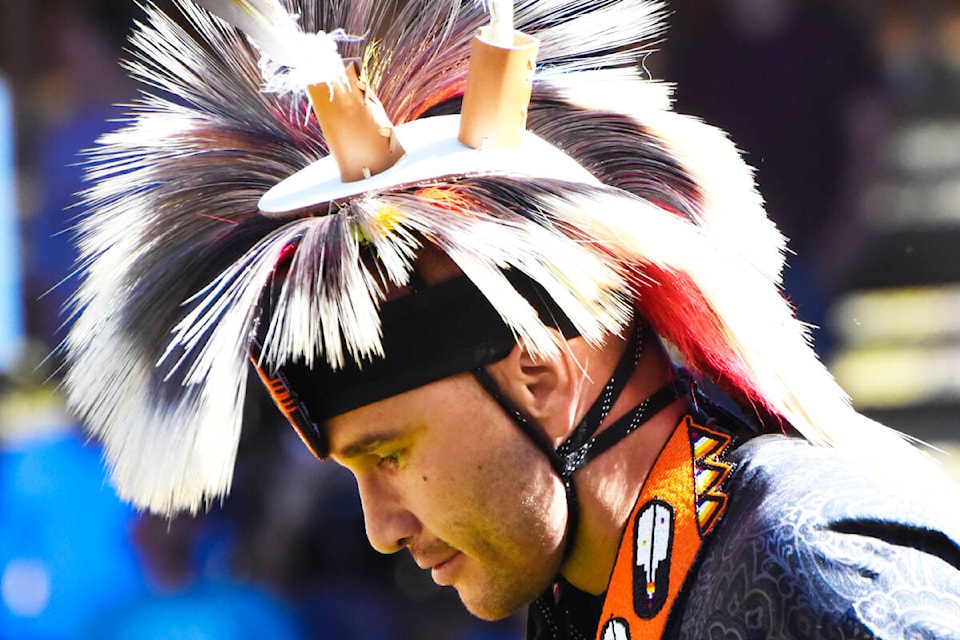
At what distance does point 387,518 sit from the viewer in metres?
1.82

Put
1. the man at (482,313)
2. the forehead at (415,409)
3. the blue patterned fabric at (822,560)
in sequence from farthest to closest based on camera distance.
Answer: the forehead at (415,409), the man at (482,313), the blue patterned fabric at (822,560)

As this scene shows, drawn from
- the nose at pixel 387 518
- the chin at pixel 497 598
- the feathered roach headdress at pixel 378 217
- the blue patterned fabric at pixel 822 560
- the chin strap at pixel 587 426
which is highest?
the feathered roach headdress at pixel 378 217

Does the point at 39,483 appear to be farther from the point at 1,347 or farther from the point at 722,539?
the point at 722,539

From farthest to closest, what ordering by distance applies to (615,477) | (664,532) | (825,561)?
(615,477) → (664,532) → (825,561)

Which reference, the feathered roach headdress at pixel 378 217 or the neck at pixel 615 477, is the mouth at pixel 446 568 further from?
the feathered roach headdress at pixel 378 217

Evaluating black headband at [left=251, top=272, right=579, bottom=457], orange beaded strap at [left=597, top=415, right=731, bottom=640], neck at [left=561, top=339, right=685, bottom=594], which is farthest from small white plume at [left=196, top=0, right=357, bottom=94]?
orange beaded strap at [left=597, top=415, right=731, bottom=640]

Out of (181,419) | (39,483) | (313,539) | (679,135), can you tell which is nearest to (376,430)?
(181,419)

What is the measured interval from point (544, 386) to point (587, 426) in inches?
3.3

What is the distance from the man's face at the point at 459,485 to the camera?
1.75 meters

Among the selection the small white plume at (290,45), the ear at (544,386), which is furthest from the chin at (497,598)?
the small white plume at (290,45)

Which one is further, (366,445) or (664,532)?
(366,445)

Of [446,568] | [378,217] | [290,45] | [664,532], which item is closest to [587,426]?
[664,532]

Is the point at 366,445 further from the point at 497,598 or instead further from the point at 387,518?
the point at 497,598

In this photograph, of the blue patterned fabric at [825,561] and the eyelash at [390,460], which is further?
the eyelash at [390,460]
